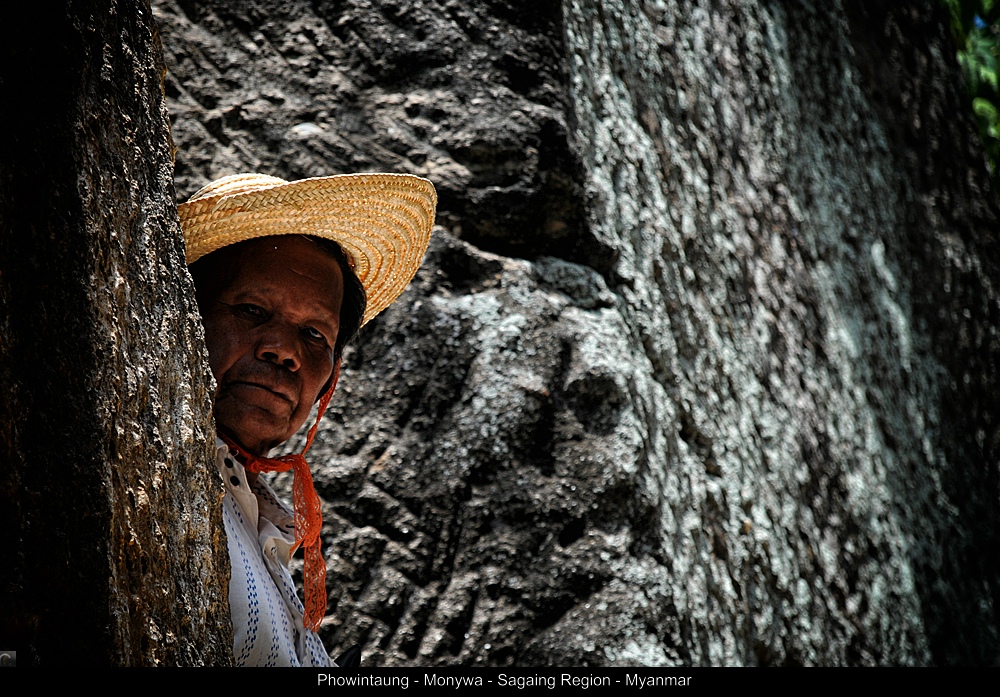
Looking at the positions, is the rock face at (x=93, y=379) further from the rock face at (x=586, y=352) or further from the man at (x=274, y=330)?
the rock face at (x=586, y=352)

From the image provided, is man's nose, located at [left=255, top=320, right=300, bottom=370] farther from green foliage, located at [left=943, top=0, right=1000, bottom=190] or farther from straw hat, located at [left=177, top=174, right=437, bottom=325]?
green foliage, located at [left=943, top=0, right=1000, bottom=190]

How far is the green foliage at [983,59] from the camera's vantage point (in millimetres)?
5004

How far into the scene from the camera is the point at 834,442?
3207 mm

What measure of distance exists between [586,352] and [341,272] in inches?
22.9

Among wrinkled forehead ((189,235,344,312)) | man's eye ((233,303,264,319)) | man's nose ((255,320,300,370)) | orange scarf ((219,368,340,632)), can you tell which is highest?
wrinkled forehead ((189,235,344,312))

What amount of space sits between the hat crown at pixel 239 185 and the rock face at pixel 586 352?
2.15 feet

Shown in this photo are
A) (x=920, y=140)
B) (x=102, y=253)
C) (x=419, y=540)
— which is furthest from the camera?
(x=920, y=140)

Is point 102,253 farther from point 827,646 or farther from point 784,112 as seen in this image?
point 784,112

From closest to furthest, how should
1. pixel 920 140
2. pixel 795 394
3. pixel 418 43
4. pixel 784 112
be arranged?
pixel 418 43, pixel 795 394, pixel 784 112, pixel 920 140

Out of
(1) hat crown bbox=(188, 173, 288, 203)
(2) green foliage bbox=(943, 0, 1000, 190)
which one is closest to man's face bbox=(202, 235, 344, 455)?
(1) hat crown bbox=(188, 173, 288, 203)

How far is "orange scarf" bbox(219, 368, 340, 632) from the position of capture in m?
1.73

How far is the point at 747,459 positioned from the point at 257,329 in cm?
150

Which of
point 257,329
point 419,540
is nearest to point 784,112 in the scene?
point 419,540

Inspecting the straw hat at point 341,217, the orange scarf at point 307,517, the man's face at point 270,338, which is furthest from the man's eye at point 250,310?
the orange scarf at point 307,517
